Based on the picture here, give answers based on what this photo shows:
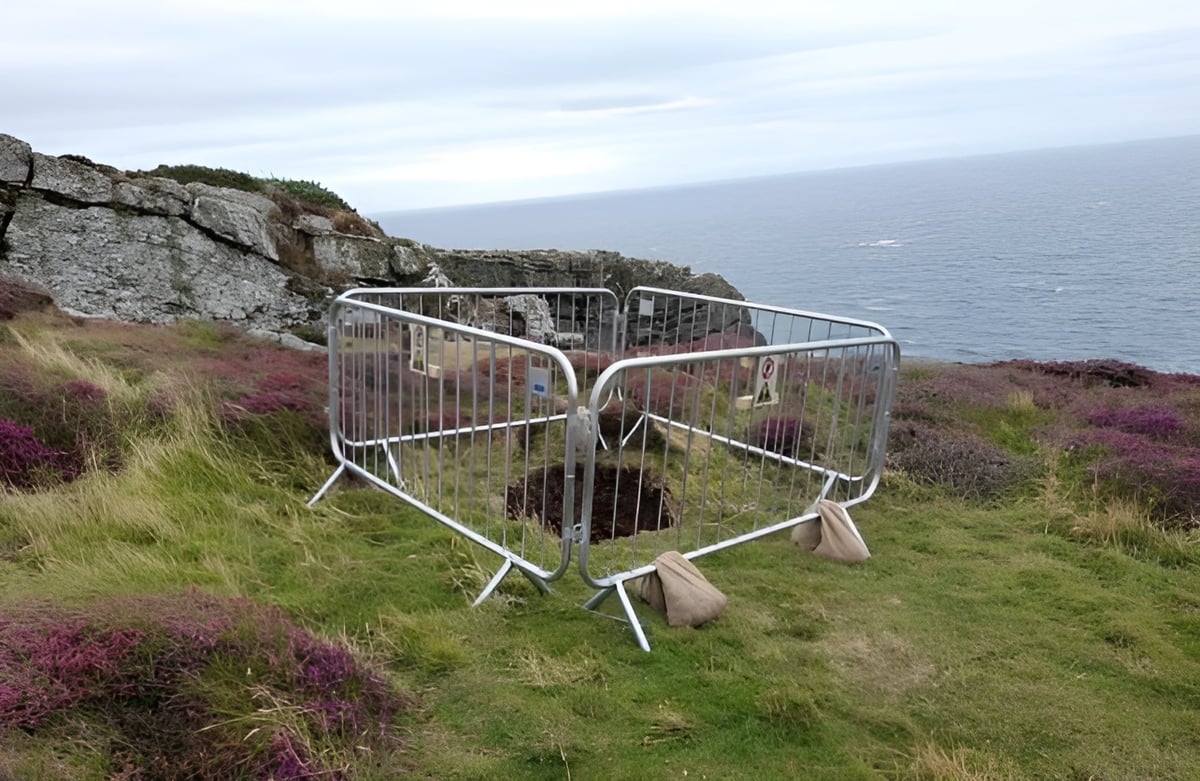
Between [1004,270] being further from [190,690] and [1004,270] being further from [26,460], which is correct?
A: [190,690]

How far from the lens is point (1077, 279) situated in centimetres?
5950

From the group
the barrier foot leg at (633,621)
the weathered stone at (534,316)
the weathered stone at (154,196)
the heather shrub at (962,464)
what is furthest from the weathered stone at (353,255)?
the barrier foot leg at (633,621)

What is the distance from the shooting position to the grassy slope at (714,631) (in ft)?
11.7

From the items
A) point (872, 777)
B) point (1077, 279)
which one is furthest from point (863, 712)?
point (1077, 279)

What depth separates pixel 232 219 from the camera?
13172mm

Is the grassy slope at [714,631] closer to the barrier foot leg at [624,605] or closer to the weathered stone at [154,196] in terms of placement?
the barrier foot leg at [624,605]

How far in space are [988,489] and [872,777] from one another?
16.1ft

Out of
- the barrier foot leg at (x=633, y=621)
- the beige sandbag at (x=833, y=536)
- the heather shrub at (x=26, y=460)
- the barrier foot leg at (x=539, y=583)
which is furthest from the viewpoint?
the beige sandbag at (x=833, y=536)

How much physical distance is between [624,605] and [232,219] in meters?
11.2

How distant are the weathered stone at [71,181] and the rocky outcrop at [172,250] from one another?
0.05ft

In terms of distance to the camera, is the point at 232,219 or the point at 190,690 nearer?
the point at 190,690

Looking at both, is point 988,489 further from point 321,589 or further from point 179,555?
point 179,555

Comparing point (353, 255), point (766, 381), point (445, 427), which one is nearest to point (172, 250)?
point (353, 255)

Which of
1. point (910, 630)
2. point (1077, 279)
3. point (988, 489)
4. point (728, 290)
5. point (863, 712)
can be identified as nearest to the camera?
point (863, 712)
